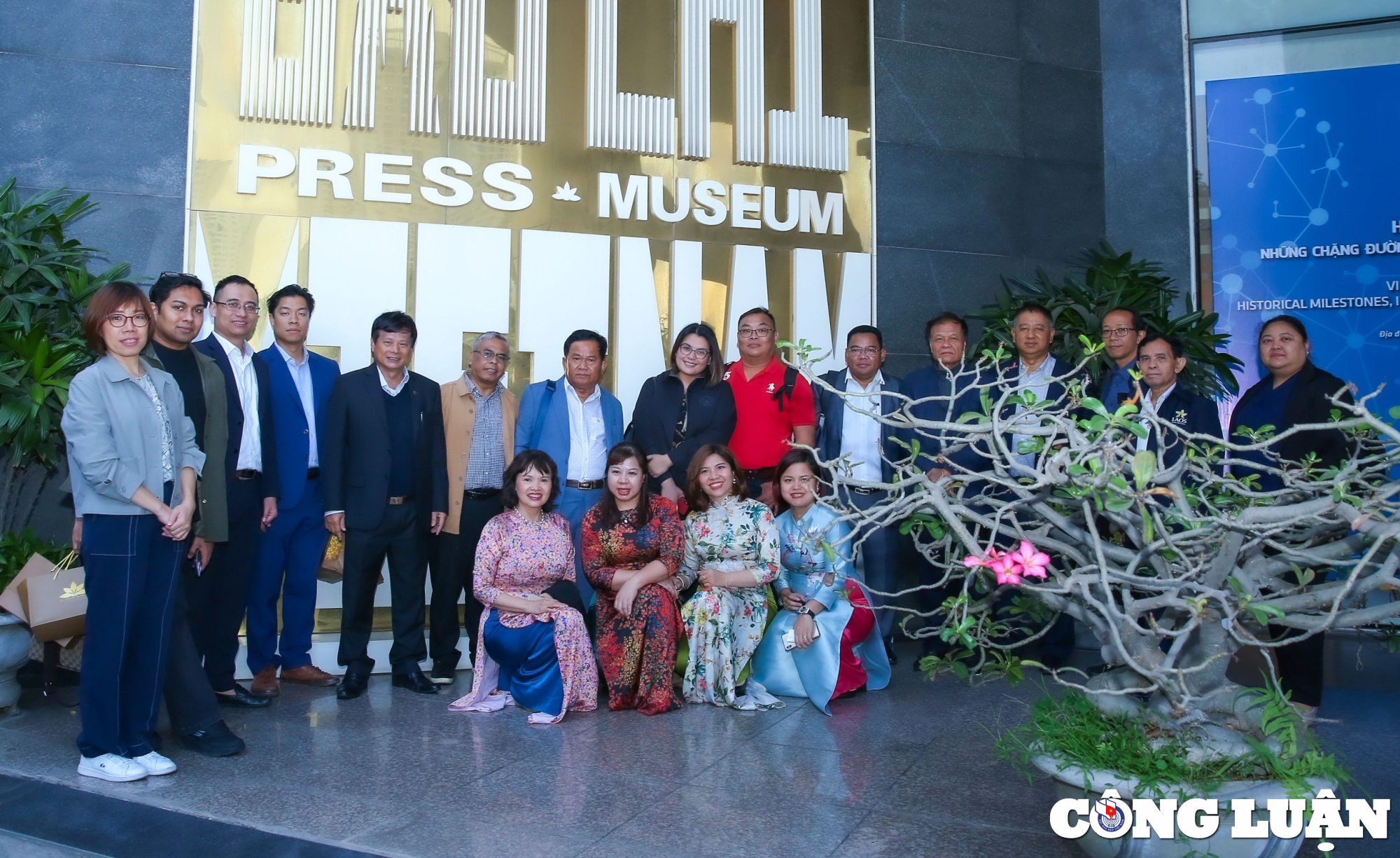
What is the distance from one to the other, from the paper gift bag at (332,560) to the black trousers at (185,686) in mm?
1087

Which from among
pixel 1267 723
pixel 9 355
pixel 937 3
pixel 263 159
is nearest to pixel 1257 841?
pixel 1267 723

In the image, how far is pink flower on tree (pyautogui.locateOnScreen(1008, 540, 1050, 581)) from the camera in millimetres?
2093

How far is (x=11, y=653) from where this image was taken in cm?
384

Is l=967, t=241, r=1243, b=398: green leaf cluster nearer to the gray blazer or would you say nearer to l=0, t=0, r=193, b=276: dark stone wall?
the gray blazer

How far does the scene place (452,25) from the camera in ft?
18.0

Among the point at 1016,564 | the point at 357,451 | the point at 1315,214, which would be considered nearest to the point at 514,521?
the point at 357,451

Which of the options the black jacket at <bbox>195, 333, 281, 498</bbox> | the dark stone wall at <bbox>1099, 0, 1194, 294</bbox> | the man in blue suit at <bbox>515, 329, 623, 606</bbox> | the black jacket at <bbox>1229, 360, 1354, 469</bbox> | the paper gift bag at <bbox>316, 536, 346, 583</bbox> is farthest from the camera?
the dark stone wall at <bbox>1099, 0, 1194, 294</bbox>

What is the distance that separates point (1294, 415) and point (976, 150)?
279 cm

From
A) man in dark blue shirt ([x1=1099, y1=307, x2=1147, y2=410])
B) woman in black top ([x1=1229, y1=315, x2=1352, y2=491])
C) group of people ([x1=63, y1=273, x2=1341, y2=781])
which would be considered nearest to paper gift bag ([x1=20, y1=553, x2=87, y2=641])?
group of people ([x1=63, y1=273, x2=1341, y2=781])

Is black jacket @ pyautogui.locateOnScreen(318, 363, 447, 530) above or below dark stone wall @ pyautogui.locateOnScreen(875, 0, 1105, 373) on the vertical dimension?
below

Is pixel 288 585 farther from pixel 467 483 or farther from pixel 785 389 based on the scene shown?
pixel 785 389

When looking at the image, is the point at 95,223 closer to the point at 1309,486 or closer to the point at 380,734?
the point at 380,734

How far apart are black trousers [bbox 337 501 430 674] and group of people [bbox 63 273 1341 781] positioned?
0.01 metres

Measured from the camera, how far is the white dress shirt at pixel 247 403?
165 inches
